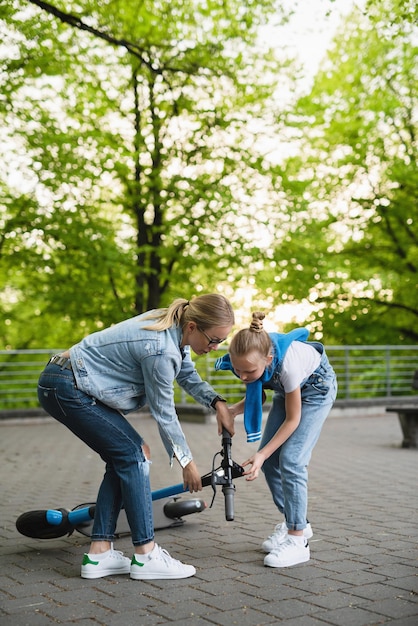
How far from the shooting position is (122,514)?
190 inches

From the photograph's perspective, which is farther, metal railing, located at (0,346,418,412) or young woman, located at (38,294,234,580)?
metal railing, located at (0,346,418,412)

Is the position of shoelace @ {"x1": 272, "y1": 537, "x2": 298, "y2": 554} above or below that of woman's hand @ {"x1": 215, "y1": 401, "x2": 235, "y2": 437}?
below

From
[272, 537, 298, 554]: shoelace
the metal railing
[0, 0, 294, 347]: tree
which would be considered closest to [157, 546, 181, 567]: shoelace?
[272, 537, 298, 554]: shoelace

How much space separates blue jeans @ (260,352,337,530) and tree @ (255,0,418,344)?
14.0m

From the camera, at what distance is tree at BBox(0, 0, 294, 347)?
48.3 ft

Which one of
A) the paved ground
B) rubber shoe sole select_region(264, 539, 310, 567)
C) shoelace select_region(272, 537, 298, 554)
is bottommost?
the paved ground

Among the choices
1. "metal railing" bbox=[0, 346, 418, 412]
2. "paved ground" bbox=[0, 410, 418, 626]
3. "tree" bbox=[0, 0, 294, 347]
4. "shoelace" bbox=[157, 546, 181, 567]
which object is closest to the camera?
"paved ground" bbox=[0, 410, 418, 626]

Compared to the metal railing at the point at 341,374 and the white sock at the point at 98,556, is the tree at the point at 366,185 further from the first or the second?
the white sock at the point at 98,556

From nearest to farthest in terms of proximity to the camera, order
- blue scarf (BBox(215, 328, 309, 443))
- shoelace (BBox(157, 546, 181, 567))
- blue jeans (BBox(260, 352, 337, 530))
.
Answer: shoelace (BBox(157, 546, 181, 567))
blue scarf (BBox(215, 328, 309, 443))
blue jeans (BBox(260, 352, 337, 530))

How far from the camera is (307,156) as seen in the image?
64.6 feet

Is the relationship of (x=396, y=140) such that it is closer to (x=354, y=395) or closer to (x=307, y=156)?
(x=307, y=156)

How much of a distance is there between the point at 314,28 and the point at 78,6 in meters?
4.63

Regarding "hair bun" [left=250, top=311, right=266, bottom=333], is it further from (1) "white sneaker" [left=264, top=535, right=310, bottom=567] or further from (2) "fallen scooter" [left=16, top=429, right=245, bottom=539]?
(1) "white sneaker" [left=264, top=535, right=310, bottom=567]

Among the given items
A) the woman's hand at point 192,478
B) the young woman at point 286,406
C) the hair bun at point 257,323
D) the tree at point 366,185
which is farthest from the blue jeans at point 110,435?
the tree at point 366,185
